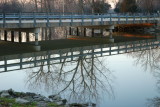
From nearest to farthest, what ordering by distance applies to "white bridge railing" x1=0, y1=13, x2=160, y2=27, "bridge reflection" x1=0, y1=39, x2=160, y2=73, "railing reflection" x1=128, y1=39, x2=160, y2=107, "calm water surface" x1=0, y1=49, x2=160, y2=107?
"calm water surface" x1=0, y1=49, x2=160, y2=107, "railing reflection" x1=128, y1=39, x2=160, y2=107, "bridge reflection" x1=0, y1=39, x2=160, y2=73, "white bridge railing" x1=0, y1=13, x2=160, y2=27

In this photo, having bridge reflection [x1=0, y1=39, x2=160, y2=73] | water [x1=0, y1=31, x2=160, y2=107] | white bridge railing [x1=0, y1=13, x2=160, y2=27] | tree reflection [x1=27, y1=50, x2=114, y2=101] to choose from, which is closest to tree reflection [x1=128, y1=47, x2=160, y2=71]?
water [x1=0, y1=31, x2=160, y2=107]

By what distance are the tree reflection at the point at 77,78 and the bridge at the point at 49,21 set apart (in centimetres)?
483

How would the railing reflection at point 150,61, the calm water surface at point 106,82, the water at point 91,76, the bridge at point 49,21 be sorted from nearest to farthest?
the calm water surface at point 106,82, the water at point 91,76, the railing reflection at point 150,61, the bridge at point 49,21

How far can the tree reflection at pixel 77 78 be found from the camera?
13352mm

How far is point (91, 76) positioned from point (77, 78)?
95cm

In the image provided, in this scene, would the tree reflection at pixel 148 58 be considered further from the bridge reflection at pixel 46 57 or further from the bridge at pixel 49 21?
the bridge at pixel 49 21

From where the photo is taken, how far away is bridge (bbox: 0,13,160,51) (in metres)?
24.3

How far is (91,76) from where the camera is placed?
16438mm

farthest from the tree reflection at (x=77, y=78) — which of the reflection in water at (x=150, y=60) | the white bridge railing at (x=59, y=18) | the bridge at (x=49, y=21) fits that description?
the white bridge railing at (x=59, y=18)

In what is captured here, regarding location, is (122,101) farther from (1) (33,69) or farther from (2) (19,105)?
(1) (33,69)

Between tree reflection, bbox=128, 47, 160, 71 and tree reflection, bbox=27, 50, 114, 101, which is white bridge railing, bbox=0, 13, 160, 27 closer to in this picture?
tree reflection, bbox=27, 50, 114, 101

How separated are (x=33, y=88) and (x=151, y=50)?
14370mm

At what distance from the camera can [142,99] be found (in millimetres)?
12102

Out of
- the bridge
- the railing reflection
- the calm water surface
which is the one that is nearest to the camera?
the calm water surface
